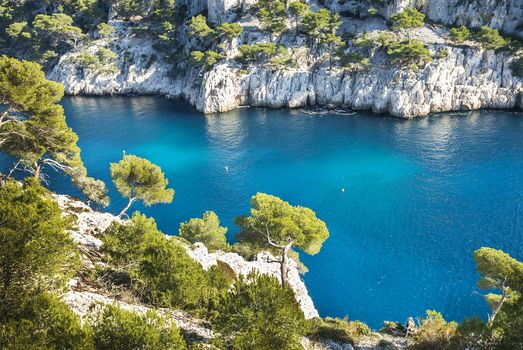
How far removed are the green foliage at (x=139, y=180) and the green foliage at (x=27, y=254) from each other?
1809 centimetres

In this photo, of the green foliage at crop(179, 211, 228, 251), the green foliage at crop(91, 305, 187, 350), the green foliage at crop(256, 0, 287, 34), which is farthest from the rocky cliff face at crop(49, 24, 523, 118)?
the green foliage at crop(91, 305, 187, 350)

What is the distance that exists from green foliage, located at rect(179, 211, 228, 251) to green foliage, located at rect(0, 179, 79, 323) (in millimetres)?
19983

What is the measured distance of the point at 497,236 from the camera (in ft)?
124

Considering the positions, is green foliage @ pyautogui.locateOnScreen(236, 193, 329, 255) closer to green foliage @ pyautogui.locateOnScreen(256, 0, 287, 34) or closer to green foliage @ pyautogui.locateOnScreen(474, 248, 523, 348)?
green foliage @ pyautogui.locateOnScreen(474, 248, 523, 348)

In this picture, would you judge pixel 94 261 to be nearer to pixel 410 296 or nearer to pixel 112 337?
pixel 112 337

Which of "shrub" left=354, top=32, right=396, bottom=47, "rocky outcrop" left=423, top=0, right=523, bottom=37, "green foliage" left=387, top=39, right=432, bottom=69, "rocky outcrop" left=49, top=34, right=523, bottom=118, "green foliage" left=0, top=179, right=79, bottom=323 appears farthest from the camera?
"shrub" left=354, top=32, right=396, bottom=47

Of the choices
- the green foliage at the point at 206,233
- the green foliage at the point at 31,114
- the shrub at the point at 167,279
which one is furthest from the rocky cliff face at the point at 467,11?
the shrub at the point at 167,279

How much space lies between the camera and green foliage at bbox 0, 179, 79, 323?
12000 millimetres

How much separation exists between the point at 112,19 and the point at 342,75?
71.1 m

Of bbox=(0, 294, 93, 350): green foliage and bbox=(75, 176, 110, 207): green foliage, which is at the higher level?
bbox=(0, 294, 93, 350): green foliage

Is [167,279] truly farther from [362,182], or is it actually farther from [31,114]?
[362,182]

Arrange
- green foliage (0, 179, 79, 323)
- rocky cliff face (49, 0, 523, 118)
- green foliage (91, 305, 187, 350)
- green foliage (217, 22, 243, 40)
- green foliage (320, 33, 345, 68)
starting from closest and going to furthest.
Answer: green foliage (91, 305, 187, 350) → green foliage (0, 179, 79, 323) → rocky cliff face (49, 0, 523, 118) → green foliage (320, 33, 345, 68) → green foliage (217, 22, 243, 40)

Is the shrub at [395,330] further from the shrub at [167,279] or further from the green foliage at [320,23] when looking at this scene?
the green foliage at [320,23]

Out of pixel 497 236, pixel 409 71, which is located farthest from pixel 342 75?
pixel 497 236
